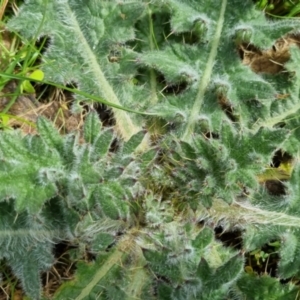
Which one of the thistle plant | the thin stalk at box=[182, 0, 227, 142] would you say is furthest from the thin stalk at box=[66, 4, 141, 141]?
the thin stalk at box=[182, 0, 227, 142]

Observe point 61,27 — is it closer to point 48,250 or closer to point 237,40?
point 237,40

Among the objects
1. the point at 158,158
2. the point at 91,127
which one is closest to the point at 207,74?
the point at 158,158

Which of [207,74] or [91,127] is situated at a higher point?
[207,74]

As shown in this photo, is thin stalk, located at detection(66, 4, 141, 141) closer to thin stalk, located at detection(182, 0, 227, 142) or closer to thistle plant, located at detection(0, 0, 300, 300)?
thistle plant, located at detection(0, 0, 300, 300)

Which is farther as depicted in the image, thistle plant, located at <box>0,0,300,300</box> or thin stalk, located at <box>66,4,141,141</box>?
thin stalk, located at <box>66,4,141,141</box>

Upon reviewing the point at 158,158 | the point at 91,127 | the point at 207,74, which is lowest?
the point at 158,158

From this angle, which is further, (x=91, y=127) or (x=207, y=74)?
(x=207, y=74)

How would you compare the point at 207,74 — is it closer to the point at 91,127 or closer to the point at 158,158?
the point at 158,158

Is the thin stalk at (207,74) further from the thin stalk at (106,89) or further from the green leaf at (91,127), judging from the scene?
the green leaf at (91,127)

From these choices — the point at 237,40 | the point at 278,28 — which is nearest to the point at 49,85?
the point at 237,40
